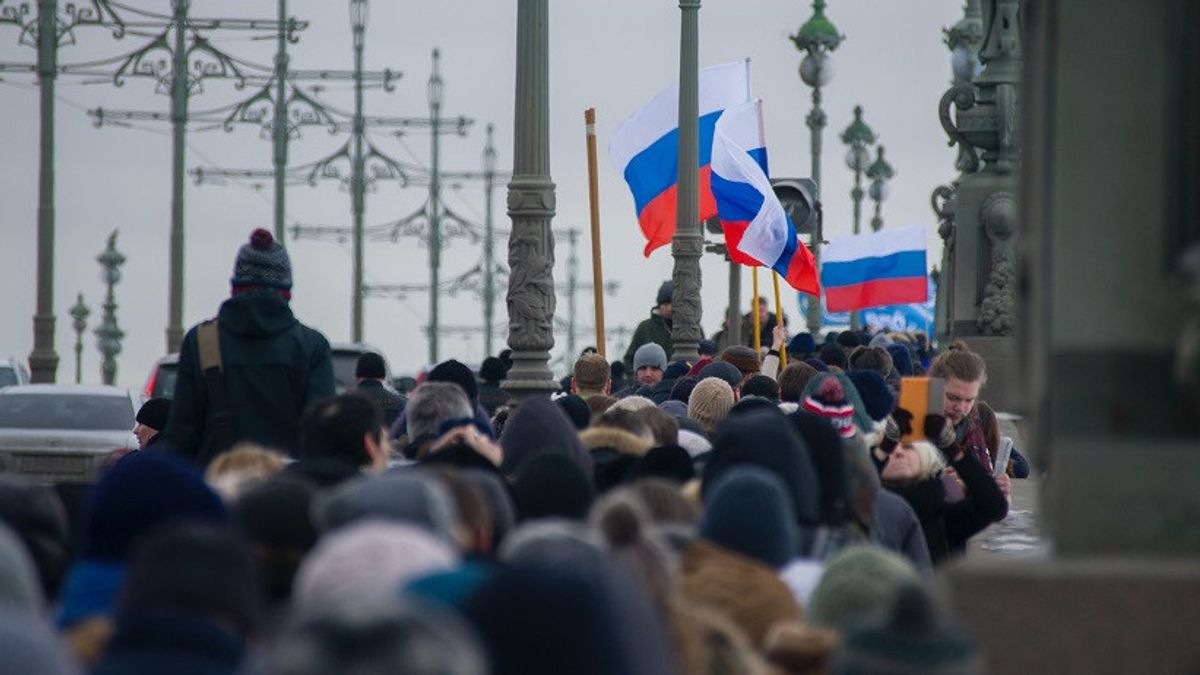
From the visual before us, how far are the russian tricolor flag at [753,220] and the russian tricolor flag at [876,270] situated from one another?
10.8m

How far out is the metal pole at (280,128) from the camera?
172 feet

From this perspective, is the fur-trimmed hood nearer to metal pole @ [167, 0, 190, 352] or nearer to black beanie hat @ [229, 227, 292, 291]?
black beanie hat @ [229, 227, 292, 291]

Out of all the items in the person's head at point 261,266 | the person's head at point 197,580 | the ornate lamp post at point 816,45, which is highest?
the ornate lamp post at point 816,45

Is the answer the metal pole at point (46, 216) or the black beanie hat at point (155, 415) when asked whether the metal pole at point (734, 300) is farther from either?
the metal pole at point (46, 216)

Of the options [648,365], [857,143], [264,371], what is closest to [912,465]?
[264,371]

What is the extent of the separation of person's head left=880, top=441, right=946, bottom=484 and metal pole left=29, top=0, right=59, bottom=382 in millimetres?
29770

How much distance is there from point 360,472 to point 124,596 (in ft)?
10.6

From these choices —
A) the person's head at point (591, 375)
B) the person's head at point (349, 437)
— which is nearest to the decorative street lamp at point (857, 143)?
the person's head at point (591, 375)

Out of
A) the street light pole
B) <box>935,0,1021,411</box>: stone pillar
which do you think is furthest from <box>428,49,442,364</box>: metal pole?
<box>935,0,1021,411</box>: stone pillar

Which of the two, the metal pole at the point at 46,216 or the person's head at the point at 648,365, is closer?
the person's head at the point at 648,365

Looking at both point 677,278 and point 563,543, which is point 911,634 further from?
point 677,278

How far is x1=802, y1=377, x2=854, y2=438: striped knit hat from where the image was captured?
41.2 ft

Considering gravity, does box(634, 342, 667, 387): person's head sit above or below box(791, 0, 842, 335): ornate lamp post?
below

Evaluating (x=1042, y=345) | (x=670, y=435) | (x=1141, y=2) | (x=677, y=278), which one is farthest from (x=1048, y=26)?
(x=677, y=278)
